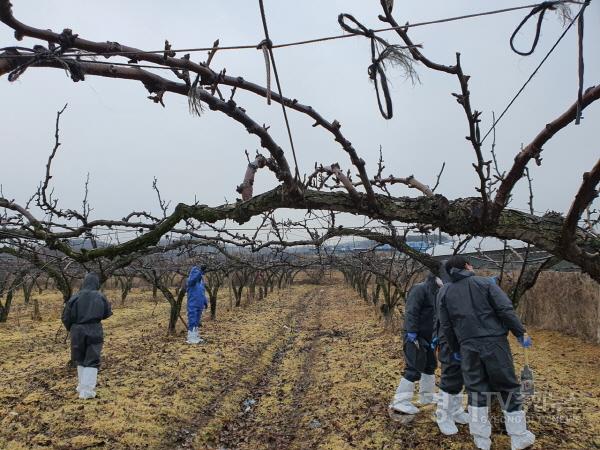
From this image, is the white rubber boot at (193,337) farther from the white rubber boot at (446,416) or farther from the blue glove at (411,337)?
the white rubber boot at (446,416)

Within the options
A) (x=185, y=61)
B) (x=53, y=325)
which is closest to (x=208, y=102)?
(x=185, y=61)

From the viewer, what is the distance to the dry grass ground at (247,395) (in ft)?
15.4

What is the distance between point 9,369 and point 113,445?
431cm

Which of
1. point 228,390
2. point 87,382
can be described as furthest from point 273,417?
point 87,382

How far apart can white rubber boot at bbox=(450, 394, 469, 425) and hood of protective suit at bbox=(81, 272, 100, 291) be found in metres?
5.02

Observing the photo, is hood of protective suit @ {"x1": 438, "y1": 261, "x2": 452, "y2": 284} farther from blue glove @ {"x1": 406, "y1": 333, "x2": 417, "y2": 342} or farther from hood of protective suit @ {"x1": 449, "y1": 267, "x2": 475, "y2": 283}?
blue glove @ {"x1": 406, "y1": 333, "x2": 417, "y2": 342}

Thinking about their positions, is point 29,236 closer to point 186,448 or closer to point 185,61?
point 185,61

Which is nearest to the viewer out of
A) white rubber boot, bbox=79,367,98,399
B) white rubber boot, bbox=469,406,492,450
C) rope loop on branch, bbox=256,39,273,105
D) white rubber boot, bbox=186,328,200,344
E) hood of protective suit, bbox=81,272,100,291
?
rope loop on branch, bbox=256,39,273,105

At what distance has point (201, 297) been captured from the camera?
10383 mm

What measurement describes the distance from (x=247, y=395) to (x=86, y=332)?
2493mm

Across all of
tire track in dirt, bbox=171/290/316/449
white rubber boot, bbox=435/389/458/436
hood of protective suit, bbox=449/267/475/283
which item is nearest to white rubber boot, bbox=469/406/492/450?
white rubber boot, bbox=435/389/458/436

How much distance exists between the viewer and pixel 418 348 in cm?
502

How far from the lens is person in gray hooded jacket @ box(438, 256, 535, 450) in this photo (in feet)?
12.7

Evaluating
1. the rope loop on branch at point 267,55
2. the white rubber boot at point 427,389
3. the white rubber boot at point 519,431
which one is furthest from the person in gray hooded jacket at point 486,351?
the rope loop on branch at point 267,55
